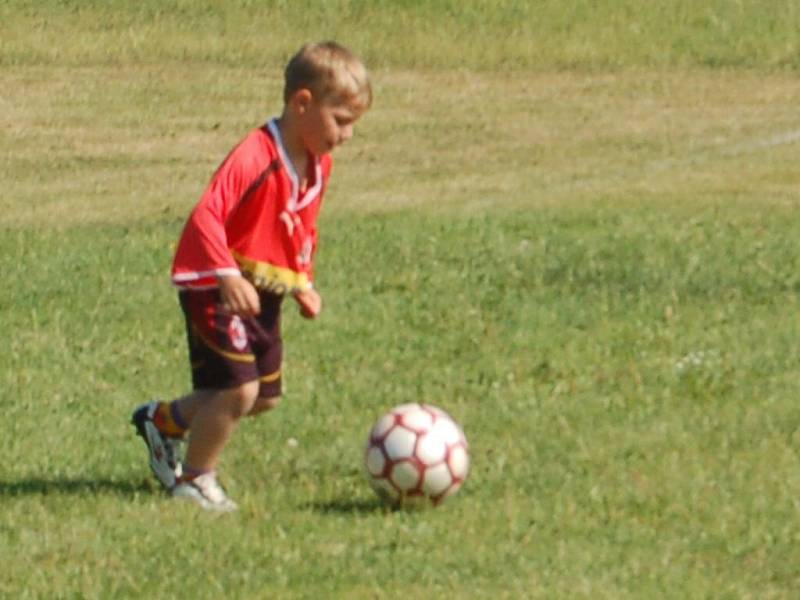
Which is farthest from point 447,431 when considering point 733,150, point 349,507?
point 733,150

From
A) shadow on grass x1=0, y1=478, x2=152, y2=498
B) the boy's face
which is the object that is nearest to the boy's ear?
the boy's face

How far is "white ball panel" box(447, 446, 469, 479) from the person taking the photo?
7461 millimetres

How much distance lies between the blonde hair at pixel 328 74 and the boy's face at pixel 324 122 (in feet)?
0.08

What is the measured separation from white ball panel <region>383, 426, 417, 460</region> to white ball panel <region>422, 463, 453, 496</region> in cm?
9

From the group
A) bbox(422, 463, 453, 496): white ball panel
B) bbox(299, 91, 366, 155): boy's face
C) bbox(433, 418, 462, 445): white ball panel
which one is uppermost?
bbox(299, 91, 366, 155): boy's face

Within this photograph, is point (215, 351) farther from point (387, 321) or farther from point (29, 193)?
point (29, 193)

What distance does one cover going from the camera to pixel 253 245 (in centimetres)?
738

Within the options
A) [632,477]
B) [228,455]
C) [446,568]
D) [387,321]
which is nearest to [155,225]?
[387,321]

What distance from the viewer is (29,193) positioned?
51.0 feet

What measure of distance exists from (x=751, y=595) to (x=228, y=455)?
2.51 metres

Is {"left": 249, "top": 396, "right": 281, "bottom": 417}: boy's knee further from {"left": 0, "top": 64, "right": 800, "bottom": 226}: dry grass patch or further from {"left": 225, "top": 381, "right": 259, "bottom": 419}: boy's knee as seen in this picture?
{"left": 0, "top": 64, "right": 800, "bottom": 226}: dry grass patch

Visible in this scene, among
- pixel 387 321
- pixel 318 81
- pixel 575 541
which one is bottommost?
pixel 387 321

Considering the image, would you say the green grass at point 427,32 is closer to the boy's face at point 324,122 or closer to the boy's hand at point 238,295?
the boy's face at point 324,122

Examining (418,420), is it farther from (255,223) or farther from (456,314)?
(456,314)
